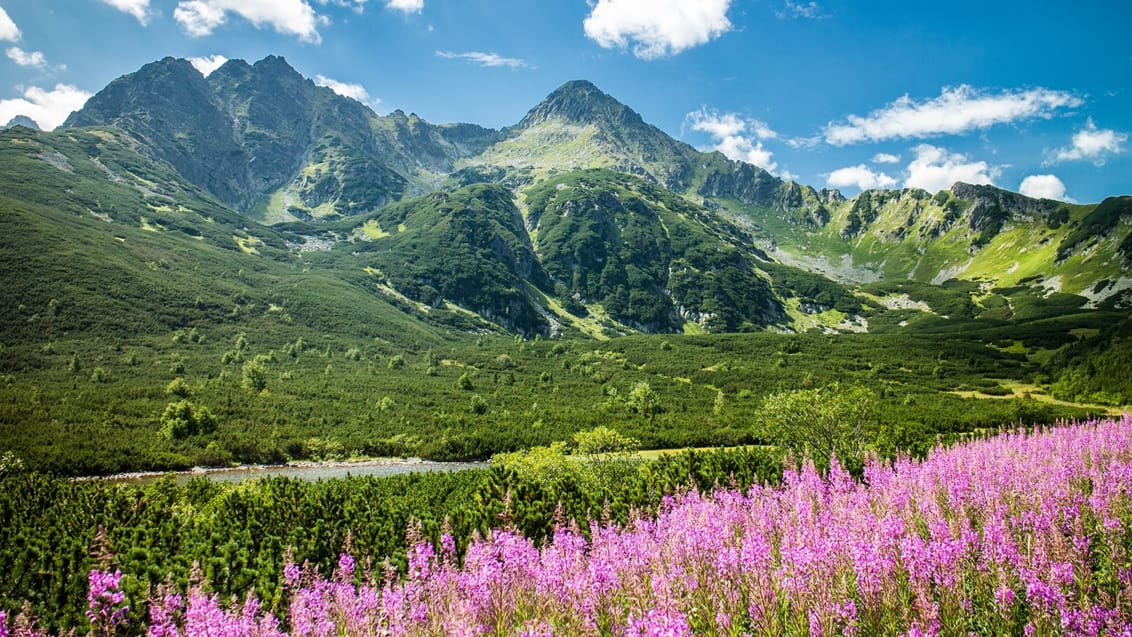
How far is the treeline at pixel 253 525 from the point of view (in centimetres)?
894

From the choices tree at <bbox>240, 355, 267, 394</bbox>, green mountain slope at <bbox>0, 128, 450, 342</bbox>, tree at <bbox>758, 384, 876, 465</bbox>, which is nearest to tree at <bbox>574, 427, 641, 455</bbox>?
tree at <bbox>758, 384, 876, 465</bbox>

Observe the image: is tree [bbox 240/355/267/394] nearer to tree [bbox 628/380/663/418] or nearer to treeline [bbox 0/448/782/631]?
tree [bbox 628/380/663/418]

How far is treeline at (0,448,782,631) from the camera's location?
8938 mm

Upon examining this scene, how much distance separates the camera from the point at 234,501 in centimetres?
1514

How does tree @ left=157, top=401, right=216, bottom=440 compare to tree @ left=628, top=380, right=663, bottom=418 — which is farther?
tree @ left=628, top=380, right=663, bottom=418

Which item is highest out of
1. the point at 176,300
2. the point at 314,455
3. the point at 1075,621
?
the point at 1075,621

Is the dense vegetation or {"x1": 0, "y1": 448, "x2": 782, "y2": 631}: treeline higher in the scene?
the dense vegetation

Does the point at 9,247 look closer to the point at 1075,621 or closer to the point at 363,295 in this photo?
the point at 363,295

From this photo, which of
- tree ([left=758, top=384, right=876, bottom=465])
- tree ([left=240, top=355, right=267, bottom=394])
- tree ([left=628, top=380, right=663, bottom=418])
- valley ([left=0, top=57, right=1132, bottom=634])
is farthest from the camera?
tree ([left=240, top=355, right=267, bottom=394])

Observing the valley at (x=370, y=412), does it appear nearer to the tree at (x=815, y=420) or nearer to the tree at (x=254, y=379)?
the tree at (x=815, y=420)

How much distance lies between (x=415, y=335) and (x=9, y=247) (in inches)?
3463

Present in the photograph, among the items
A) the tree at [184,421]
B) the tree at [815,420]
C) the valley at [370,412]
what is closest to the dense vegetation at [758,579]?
the valley at [370,412]

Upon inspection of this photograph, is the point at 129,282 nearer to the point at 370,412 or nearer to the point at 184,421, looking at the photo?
the point at 184,421

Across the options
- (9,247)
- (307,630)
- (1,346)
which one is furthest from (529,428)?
(9,247)
